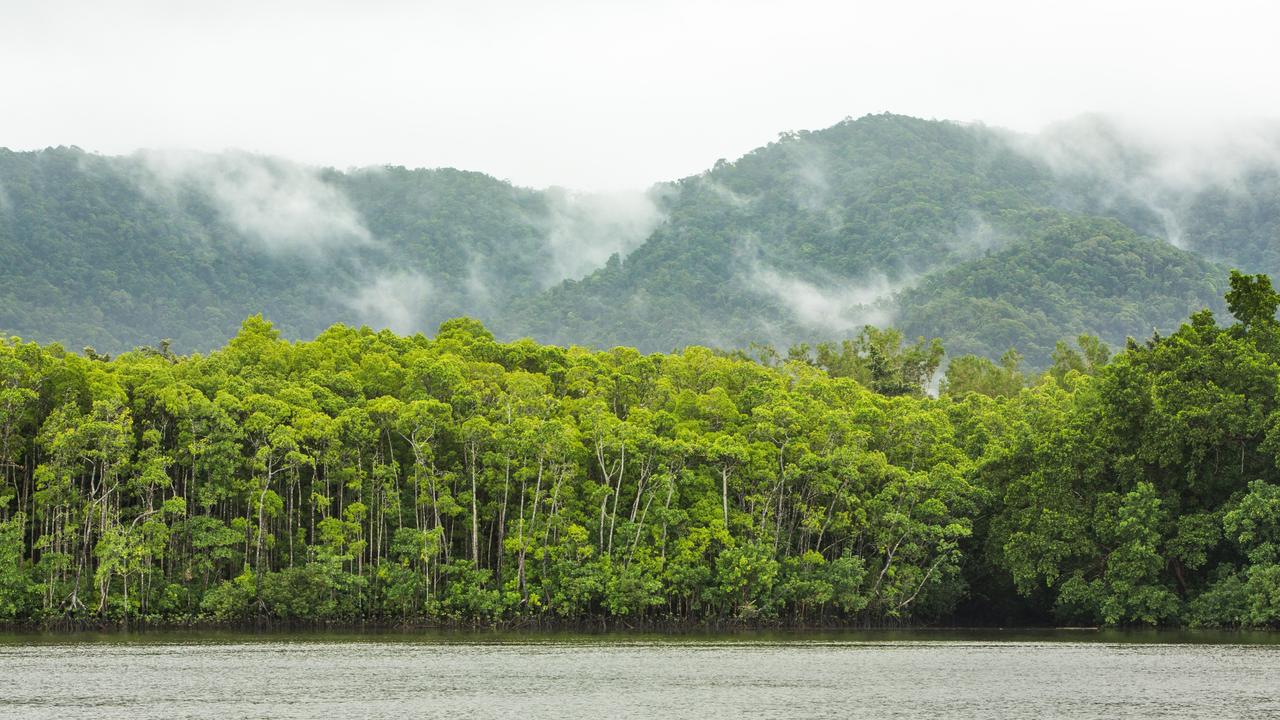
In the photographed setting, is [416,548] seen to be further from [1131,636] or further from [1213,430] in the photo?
[1213,430]

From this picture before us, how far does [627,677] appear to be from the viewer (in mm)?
41656

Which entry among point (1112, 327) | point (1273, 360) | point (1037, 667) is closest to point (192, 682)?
point (1037, 667)

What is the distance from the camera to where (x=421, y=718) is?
3241 centimetres

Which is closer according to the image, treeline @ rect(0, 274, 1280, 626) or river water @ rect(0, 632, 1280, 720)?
river water @ rect(0, 632, 1280, 720)

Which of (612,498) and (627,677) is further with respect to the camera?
(612,498)

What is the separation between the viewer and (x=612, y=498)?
225 feet

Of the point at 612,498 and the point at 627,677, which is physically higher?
the point at 612,498

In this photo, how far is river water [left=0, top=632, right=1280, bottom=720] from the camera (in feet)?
112

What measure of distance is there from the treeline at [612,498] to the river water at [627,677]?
15.3 feet

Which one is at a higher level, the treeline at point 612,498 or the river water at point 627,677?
the treeline at point 612,498

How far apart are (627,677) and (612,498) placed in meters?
27.1

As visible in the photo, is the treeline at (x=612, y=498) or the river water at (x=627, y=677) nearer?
the river water at (x=627, y=677)

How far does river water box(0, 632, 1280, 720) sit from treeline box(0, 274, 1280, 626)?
15.3 ft

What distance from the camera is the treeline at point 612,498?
59.8m
